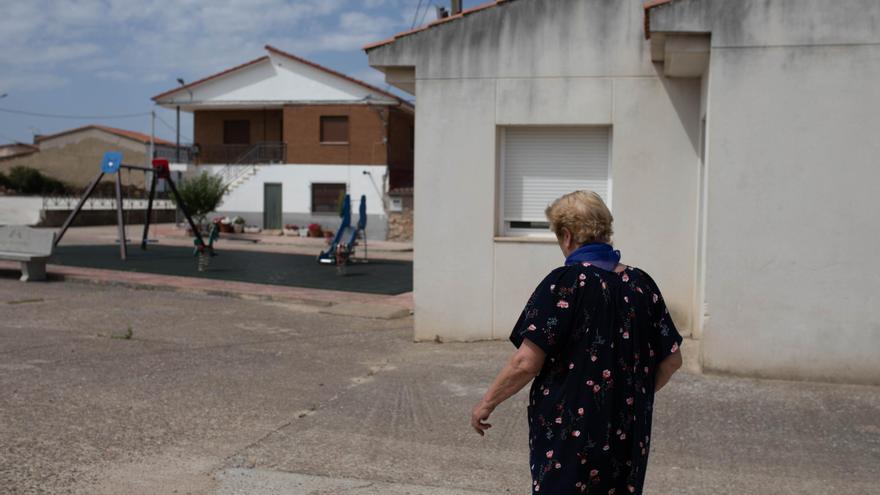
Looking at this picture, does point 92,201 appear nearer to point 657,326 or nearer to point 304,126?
point 304,126

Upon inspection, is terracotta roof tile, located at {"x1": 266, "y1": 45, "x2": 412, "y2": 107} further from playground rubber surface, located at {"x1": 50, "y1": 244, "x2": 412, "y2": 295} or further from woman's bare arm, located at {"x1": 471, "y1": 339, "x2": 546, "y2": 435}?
woman's bare arm, located at {"x1": 471, "y1": 339, "x2": 546, "y2": 435}

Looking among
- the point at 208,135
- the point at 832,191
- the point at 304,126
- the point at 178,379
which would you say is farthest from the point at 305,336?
the point at 208,135

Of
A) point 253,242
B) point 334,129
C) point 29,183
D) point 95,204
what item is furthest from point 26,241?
point 29,183

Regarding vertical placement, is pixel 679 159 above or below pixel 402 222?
above

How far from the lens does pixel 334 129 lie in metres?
36.7

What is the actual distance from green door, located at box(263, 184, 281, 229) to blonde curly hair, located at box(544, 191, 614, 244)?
34.8 metres

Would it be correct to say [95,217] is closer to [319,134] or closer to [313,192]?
[313,192]

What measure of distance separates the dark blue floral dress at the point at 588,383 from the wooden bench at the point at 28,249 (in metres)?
13.3

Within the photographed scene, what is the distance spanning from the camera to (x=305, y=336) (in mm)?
10203

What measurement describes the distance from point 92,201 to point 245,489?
130 feet

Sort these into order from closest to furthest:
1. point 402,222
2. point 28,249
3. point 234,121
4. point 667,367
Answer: point 667,367
point 28,249
point 402,222
point 234,121

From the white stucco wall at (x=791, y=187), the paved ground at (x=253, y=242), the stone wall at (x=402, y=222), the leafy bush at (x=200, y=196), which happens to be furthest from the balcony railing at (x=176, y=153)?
the white stucco wall at (x=791, y=187)

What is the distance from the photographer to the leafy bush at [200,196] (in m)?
32.4

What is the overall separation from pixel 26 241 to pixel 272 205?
2260 cm
